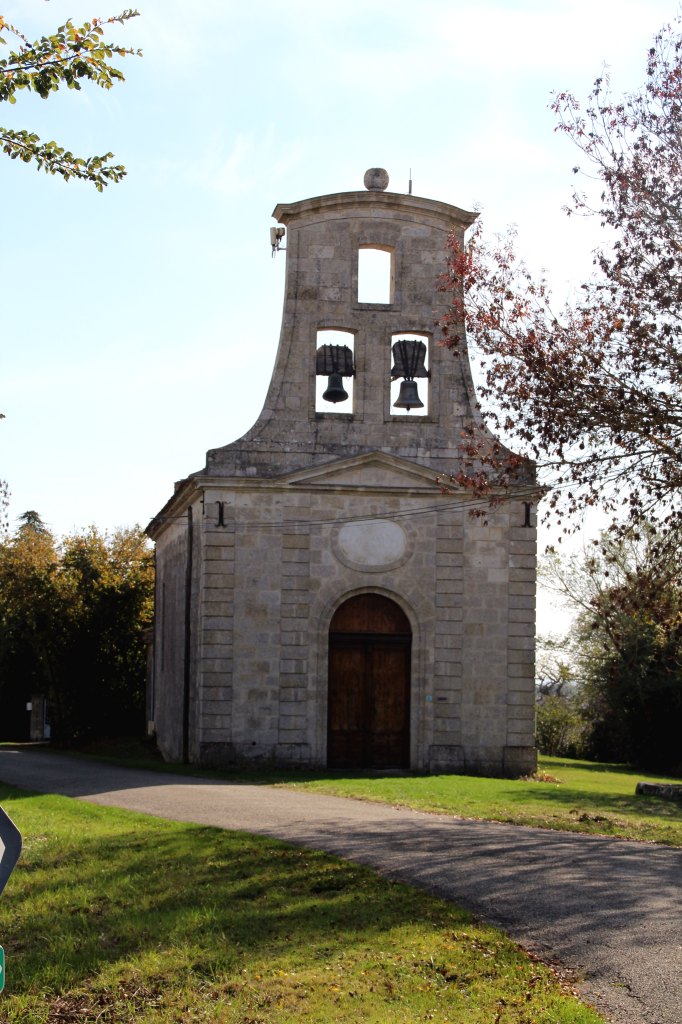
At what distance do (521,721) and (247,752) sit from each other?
16.6ft

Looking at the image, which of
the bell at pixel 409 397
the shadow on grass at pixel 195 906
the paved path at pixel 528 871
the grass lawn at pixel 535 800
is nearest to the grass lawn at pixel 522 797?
the grass lawn at pixel 535 800

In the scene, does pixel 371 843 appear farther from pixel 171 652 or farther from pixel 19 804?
pixel 171 652

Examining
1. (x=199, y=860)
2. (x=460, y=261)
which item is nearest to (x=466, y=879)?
(x=199, y=860)

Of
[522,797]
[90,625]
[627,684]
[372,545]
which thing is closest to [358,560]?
[372,545]

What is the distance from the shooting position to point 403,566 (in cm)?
2188

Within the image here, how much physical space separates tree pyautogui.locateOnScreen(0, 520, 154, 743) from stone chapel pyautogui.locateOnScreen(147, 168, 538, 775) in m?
13.8

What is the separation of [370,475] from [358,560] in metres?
1.58

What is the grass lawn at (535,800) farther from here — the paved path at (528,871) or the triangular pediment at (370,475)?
the triangular pediment at (370,475)

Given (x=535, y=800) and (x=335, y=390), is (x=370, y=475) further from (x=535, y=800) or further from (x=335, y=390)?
(x=535, y=800)

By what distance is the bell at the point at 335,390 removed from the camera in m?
21.8

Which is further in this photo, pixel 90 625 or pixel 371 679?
pixel 90 625

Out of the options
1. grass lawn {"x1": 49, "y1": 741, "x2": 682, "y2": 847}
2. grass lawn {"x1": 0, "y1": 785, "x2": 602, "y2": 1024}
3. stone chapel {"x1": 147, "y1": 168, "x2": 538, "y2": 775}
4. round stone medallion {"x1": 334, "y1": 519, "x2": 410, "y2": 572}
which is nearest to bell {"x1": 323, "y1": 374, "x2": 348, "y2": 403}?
stone chapel {"x1": 147, "y1": 168, "x2": 538, "y2": 775}

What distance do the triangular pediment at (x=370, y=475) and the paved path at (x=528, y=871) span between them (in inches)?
253

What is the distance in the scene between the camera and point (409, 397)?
2197cm
